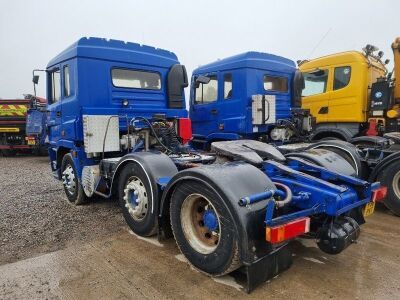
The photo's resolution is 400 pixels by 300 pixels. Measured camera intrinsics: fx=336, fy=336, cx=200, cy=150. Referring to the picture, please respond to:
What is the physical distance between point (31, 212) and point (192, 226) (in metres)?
3.16

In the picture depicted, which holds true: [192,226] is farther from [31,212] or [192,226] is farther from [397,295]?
[31,212]

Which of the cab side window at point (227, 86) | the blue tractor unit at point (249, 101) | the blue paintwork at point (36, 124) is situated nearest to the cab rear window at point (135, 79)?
the blue tractor unit at point (249, 101)

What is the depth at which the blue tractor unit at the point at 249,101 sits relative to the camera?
680 cm

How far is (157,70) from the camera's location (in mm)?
5902

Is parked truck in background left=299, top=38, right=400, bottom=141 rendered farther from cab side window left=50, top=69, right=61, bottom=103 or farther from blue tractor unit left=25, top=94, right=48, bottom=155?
blue tractor unit left=25, top=94, right=48, bottom=155

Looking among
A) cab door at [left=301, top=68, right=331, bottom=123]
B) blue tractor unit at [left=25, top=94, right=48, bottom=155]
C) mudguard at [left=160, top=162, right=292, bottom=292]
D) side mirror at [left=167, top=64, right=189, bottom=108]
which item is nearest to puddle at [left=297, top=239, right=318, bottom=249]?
mudguard at [left=160, top=162, right=292, bottom=292]

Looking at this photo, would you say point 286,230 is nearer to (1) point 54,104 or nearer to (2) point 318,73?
(1) point 54,104

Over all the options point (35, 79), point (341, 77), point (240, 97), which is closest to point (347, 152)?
point (240, 97)

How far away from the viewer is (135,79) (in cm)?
566

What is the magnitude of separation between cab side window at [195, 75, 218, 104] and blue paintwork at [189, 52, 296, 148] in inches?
4.7

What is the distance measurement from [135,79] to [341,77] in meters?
4.43

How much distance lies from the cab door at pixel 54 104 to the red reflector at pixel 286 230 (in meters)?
4.45

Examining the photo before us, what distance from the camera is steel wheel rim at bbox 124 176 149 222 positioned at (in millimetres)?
3891

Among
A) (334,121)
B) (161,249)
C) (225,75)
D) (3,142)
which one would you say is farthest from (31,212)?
(3,142)
